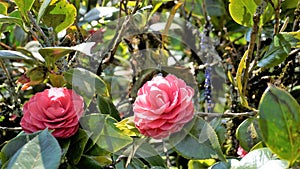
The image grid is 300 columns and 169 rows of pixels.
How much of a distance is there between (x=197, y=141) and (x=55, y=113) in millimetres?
231

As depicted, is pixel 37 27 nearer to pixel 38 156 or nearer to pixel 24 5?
pixel 24 5

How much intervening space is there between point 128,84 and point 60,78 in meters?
0.32

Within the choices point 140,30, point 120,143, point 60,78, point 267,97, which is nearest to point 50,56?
point 60,78

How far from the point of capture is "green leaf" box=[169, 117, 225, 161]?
79 cm

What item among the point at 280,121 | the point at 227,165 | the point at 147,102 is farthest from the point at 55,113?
the point at 280,121

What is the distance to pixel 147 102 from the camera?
0.78m

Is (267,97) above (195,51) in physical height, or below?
above

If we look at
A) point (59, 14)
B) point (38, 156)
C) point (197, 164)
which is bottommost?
point (197, 164)

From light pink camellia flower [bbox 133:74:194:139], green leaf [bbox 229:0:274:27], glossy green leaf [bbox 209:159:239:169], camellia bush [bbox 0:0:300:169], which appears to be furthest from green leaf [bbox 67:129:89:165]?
green leaf [bbox 229:0:274:27]

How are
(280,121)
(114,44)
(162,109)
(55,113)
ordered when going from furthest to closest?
(114,44) < (55,113) < (162,109) < (280,121)

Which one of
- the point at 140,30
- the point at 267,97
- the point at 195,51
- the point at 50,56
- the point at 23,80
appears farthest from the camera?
the point at 195,51

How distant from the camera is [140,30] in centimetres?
117

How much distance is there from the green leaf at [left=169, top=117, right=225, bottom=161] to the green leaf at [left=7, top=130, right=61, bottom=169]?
0.21 meters

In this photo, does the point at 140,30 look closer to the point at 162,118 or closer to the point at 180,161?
the point at 180,161
